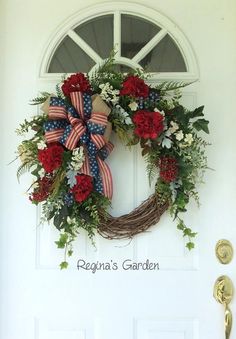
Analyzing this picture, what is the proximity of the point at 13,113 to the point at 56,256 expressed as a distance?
527 mm

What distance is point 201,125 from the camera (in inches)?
55.5

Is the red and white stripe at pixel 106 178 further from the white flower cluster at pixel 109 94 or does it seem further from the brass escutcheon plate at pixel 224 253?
the brass escutcheon plate at pixel 224 253

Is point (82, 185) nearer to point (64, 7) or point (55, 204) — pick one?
point (55, 204)

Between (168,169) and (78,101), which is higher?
(78,101)

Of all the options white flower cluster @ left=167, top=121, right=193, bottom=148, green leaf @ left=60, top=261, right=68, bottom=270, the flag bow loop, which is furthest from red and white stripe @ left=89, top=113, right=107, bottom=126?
green leaf @ left=60, top=261, right=68, bottom=270

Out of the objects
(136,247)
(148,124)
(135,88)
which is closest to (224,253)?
(136,247)

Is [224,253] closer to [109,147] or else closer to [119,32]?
[109,147]

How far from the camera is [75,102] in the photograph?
1356 mm

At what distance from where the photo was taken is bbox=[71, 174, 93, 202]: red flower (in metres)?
1.32

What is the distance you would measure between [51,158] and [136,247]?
17.8 inches

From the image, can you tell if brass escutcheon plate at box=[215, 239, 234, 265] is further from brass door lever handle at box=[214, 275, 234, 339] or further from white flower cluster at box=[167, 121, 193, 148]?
white flower cluster at box=[167, 121, 193, 148]

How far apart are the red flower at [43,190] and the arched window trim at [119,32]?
395 millimetres

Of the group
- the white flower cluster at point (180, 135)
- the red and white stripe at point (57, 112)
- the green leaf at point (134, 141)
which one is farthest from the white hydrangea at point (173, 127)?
the red and white stripe at point (57, 112)

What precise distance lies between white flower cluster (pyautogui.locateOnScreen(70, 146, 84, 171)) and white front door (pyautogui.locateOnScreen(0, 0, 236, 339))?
0.68ft
